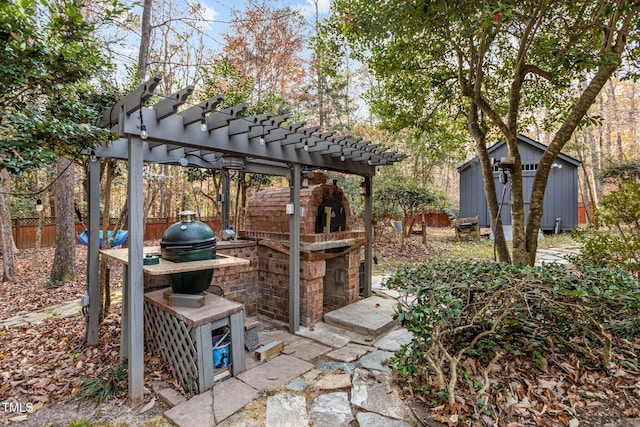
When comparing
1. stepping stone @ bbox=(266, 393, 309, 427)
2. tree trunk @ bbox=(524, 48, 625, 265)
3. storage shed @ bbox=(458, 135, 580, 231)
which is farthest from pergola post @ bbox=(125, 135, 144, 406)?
storage shed @ bbox=(458, 135, 580, 231)

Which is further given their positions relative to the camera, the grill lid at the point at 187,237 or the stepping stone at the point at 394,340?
the stepping stone at the point at 394,340

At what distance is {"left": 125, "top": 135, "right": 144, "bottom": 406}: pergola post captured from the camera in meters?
2.42

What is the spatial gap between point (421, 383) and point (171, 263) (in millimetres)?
2311

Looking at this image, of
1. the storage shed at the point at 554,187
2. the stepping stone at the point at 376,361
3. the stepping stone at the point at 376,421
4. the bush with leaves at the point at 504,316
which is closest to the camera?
the stepping stone at the point at 376,421

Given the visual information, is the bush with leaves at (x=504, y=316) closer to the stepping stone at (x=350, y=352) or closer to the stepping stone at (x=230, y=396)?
the stepping stone at (x=350, y=352)

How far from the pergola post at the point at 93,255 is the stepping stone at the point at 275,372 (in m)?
1.80

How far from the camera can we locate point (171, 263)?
2.71 m

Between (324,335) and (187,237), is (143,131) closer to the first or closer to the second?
(187,237)

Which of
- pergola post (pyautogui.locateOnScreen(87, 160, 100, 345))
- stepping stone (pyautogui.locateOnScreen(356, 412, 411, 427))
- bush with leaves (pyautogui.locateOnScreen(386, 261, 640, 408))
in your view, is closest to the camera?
stepping stone (pyautogui.locateOnScreen(356, 412, 411, 427))

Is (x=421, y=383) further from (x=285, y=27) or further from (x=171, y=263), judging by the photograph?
(x=285, y=27)

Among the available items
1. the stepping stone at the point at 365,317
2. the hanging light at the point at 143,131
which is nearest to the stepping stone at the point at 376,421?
the stepping stone at the point at 365,317

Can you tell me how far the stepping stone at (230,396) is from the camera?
227 cm

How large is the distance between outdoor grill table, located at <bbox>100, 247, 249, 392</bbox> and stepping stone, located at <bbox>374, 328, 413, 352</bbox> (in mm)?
1512

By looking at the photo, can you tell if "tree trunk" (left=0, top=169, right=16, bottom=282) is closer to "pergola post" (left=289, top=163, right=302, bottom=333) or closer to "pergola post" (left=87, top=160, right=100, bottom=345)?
"pergola post" (left=87, top=160, right=100, bottom=345)
